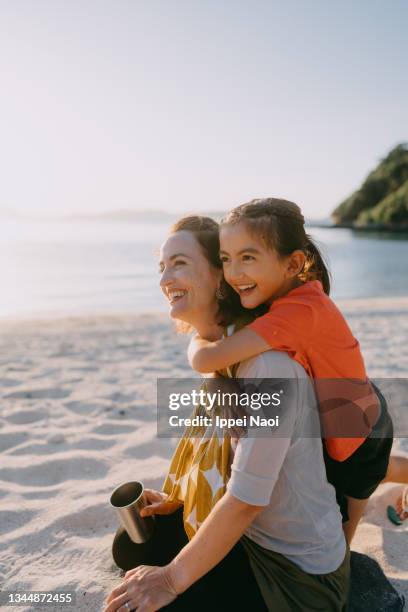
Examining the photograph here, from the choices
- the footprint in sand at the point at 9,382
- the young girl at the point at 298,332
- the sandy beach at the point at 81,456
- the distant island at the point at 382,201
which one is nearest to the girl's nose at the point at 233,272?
the young girl at the point at 298,332

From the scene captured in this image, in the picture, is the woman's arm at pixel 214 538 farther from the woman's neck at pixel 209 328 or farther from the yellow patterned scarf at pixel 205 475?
the woman's neck at pixel 209 328

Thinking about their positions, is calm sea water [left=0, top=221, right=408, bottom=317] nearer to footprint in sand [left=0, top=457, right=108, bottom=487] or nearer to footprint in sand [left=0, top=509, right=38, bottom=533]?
footprint in sand [left=0, top=457, right=108, bottom=487]

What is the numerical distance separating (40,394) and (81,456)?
1444 millimetres

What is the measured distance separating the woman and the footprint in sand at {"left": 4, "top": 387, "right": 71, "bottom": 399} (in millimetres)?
3051

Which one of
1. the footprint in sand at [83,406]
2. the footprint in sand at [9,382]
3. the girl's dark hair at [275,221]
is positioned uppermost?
the girl's dark hair at [275,221]

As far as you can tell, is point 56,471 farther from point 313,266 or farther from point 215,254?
point 313,266

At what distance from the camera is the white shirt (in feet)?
5.03

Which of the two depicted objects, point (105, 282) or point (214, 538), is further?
point (105, 282)

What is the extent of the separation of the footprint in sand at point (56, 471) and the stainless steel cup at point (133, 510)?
1083mm

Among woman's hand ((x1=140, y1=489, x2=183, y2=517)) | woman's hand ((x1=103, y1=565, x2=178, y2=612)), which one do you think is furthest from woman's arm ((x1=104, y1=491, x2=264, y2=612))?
woman's hand ((x1=140, y1=489, x2=183, y2=517))

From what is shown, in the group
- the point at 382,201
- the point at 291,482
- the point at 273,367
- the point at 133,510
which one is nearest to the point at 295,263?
the point at 273,367

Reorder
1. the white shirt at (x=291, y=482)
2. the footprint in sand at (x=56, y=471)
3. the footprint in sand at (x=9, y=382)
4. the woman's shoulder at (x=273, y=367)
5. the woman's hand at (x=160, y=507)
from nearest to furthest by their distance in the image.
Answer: the white shirt at (x=291, y=482) → the woman's shoulder at (x=273, y=367) → the woman's hand at (x=160, y=507) → the footprint in sand at (x=56, y=471) → the footprint in sand at (x=9, y=382)

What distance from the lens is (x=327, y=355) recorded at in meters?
2.00

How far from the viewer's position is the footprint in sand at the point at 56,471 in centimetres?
310
